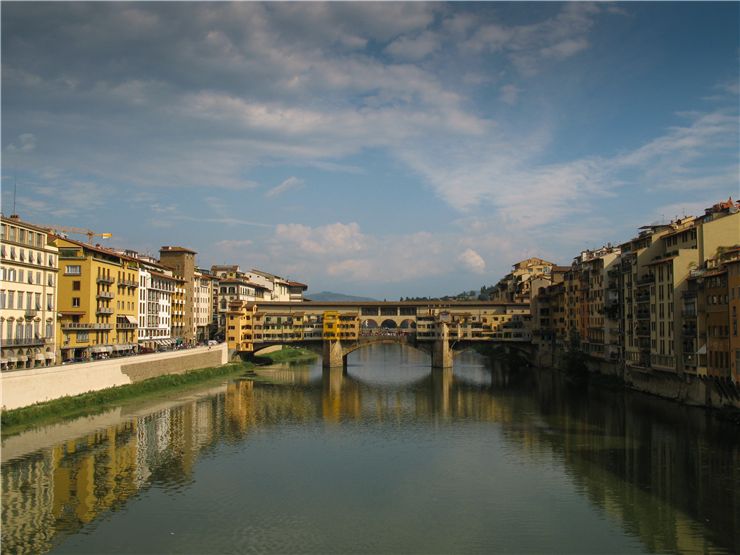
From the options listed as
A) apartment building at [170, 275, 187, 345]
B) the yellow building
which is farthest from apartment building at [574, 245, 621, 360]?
apartment building at [170, 275, 187, 345]

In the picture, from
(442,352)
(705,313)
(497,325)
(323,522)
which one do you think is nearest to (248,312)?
(442,352)

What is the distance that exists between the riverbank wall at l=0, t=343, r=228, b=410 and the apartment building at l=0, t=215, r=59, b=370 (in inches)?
137

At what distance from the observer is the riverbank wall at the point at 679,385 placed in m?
40.5

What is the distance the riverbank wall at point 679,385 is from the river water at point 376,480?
4.51 ft

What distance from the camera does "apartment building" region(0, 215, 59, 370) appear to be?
4447cm

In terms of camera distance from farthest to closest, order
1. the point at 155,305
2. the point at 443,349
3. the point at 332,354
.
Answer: the point at 332,354
the point at 443,349
the point at 155,305

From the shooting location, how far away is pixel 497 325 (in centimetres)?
8362

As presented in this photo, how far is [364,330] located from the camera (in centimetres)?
8731

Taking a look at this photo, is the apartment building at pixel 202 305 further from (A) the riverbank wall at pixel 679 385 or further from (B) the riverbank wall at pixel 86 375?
(A) the riverbank wall at pixel 679 385

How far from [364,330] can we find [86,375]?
45.1 m

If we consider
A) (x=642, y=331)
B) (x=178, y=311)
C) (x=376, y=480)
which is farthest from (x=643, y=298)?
(x=178, y=311)

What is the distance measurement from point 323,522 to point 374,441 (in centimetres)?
1457

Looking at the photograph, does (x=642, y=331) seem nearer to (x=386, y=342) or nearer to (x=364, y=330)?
(x=386, y=342)

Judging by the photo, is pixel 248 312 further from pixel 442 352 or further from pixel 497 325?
pixel 497 325
